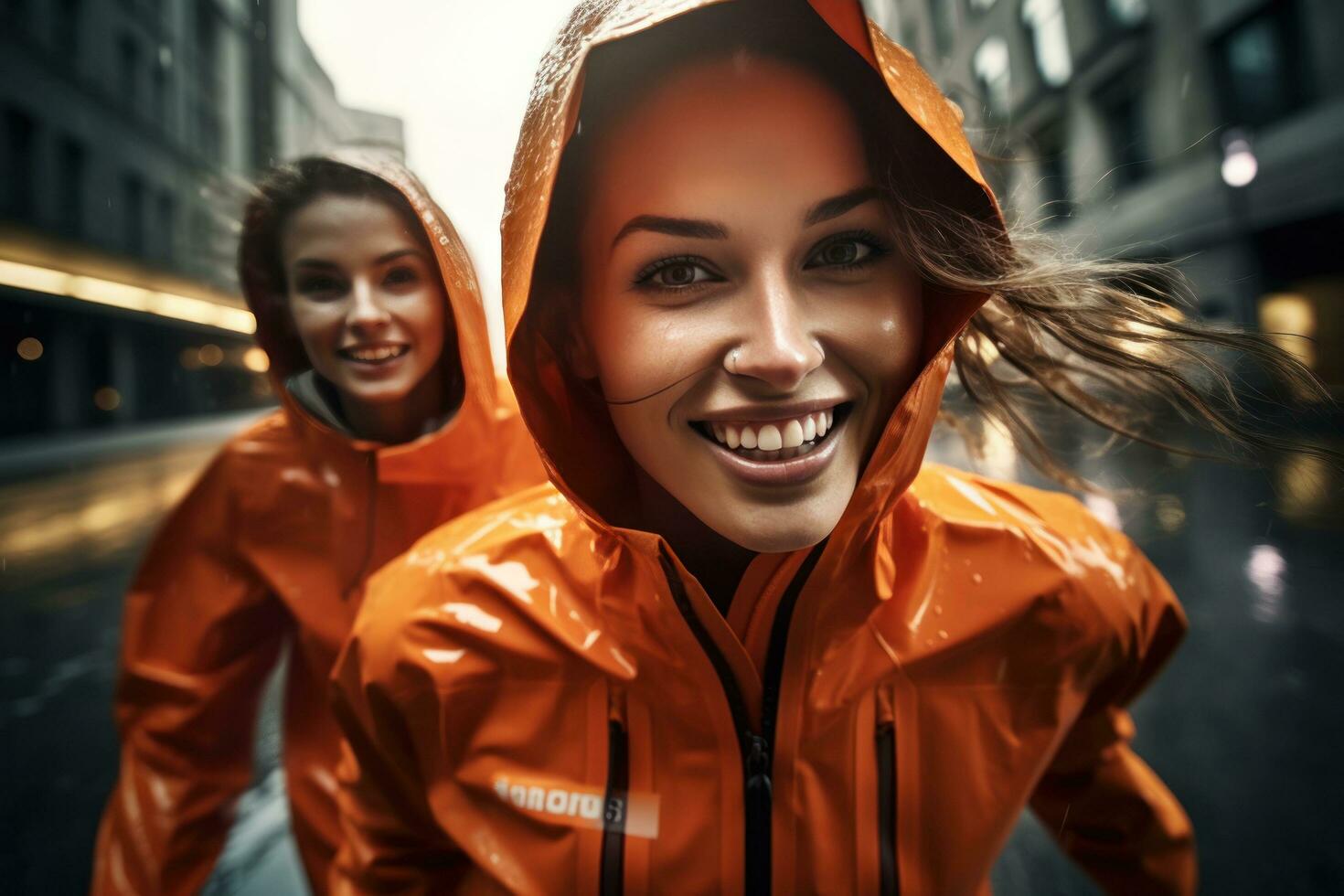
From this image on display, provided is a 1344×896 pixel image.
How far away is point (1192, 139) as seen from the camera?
2.20 feet

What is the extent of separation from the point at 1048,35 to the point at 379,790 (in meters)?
A: 1.31

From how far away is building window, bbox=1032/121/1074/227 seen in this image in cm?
67

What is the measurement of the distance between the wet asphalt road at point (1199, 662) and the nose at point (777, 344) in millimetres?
657

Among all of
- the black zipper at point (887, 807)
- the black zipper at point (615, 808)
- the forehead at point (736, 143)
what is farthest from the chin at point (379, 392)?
the black zipper at point (887, 807)

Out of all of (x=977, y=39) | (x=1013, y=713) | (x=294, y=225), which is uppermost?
(x=977, y=39)

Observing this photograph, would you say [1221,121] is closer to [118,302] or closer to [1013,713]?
[1013,713]

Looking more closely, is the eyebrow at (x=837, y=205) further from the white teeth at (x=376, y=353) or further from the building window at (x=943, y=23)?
the white teeth at (x=376, y=353)

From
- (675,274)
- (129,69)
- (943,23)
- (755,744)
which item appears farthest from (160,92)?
(755,744)

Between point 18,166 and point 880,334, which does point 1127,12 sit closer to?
point 880,334

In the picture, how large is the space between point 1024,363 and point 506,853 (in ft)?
2.90

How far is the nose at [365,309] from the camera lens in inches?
23.5

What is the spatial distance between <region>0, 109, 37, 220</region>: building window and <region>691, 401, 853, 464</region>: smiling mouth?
98 centimetres

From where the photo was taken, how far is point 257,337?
2.28 feet

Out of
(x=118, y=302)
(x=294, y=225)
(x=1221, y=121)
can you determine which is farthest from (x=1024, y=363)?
(x=118, y=302)
